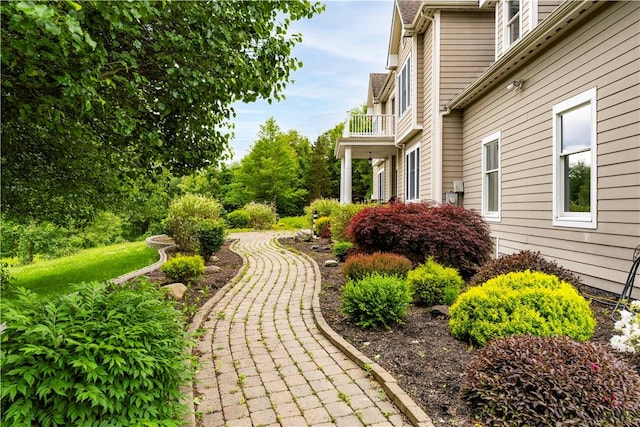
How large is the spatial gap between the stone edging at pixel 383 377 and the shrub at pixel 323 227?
972 cm

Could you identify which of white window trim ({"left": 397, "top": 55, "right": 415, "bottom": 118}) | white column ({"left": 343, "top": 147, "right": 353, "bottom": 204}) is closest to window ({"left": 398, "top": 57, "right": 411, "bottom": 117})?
white window trim ({"left": 397, "top": 55, "right": 415, "bottom": 118})

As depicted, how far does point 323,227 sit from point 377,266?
9.42 m

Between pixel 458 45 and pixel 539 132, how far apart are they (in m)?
4.57

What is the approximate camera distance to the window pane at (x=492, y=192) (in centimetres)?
859

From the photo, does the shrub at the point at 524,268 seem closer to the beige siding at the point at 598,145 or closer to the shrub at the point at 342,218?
the beige siding at the point at 598,145

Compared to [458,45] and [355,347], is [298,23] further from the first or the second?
[458,45]

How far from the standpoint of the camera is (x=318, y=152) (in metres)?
38.0

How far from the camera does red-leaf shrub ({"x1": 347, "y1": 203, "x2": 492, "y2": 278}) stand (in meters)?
7.07

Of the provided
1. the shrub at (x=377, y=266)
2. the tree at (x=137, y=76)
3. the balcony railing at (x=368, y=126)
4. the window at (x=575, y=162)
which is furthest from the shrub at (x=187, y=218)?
the window at (x=575, y=162)

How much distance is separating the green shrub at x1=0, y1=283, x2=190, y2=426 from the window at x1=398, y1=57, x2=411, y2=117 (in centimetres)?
1158

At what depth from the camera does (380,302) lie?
179 inches

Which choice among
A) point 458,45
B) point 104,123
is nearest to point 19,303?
point 104,123

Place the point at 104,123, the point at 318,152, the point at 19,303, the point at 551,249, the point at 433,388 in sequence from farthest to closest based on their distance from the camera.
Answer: the point at 318,152 → the point at 551,249 → the point at 104,123 → the point at 433,388 → the point at 19,303

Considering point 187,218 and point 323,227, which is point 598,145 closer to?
point 187,218
